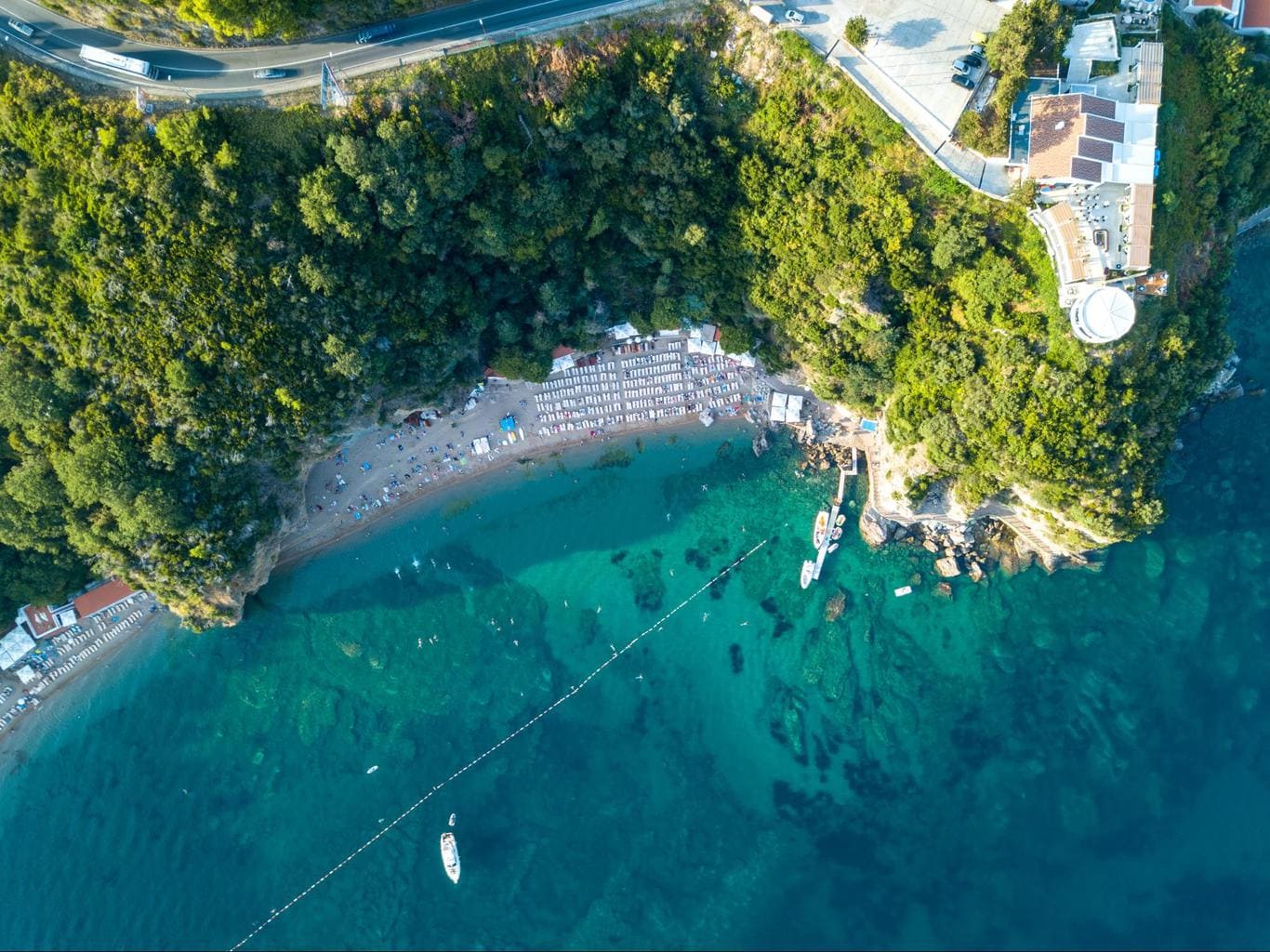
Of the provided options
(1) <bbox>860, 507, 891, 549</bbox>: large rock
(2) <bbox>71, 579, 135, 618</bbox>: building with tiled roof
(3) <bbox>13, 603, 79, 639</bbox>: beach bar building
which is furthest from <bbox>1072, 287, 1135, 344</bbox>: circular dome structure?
(3) <bbox>13, 603, 79, 639</bbox>: beach bar building

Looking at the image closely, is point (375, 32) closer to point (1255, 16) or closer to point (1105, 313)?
point (1105, 313)

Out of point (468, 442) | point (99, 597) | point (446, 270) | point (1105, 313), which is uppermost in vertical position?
point (446, 270)

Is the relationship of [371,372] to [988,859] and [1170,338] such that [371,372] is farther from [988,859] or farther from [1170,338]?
[988,859]

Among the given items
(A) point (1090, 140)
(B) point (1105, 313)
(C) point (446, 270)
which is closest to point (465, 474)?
(C) point (446, 270)

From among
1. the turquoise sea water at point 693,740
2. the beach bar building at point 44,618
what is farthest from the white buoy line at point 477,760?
the beach bar building at point 44,618

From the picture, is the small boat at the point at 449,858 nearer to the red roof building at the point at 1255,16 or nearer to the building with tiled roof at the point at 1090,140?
the building with tiled roof at the point at 1090,140

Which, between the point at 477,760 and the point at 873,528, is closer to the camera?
the point at 477,760

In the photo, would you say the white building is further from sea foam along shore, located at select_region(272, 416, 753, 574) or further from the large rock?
the large rock
